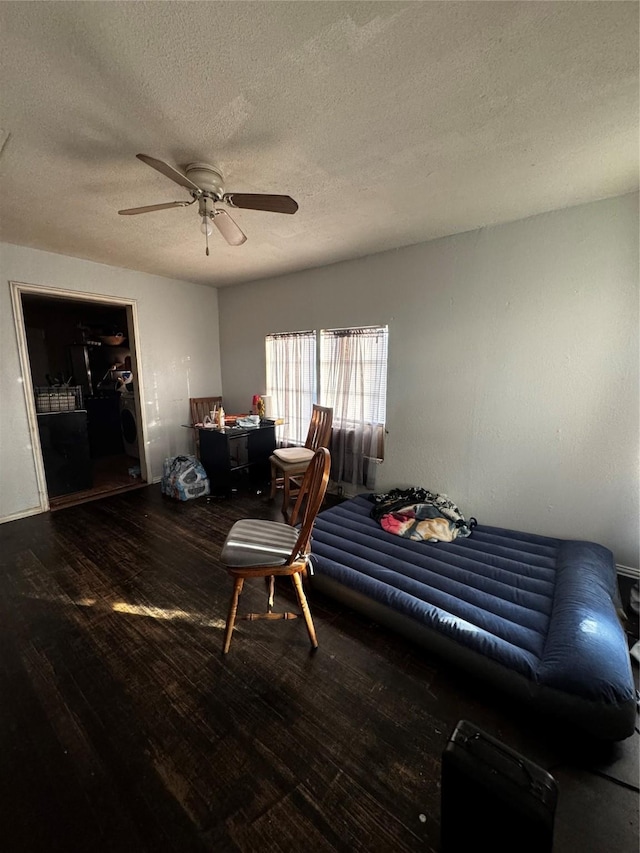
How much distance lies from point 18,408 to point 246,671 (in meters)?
3.24

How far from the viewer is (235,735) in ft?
4.13

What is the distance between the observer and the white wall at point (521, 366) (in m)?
2.17

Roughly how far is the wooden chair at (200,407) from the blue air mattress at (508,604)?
2547 mm

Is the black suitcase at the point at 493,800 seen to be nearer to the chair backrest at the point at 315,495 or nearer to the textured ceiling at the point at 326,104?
the chair backrest at the point at 315,495

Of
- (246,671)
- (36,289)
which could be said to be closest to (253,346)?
(36,289)

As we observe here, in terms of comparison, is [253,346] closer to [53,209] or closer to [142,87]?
[53,209]

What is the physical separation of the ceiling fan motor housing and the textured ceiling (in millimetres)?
44

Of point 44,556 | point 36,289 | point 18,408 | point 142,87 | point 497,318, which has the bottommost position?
point 44,556

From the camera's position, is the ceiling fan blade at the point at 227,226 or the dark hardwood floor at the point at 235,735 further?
the ceiling fan blade at the point at 227,226

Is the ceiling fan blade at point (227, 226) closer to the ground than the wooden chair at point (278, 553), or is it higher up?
higher up

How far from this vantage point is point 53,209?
2.20 m

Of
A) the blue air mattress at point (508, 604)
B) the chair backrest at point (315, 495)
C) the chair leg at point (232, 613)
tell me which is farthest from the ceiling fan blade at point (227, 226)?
the blue air mattress at point (508, 604)

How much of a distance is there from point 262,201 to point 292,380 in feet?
7.91

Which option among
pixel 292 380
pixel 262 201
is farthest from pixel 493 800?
pixel 292 380
